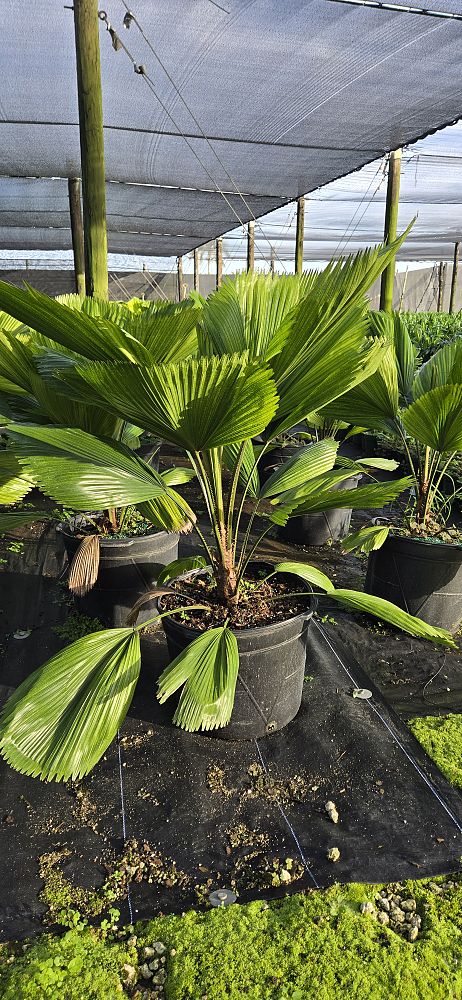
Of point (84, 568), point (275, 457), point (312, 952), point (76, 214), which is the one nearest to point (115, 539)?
point (84, 568)

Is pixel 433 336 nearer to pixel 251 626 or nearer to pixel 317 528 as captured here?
pixel 317 528

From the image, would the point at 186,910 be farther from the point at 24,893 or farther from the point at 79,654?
the point at 79,654

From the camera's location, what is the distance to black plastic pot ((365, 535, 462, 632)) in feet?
7.57

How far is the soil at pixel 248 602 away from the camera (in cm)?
177

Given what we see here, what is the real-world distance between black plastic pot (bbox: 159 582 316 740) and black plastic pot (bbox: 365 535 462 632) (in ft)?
2.25

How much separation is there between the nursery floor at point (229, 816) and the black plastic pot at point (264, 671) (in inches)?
1.9

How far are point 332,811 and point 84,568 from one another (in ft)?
2.95

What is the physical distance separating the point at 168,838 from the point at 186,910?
0.20 m

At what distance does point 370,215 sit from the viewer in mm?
10109

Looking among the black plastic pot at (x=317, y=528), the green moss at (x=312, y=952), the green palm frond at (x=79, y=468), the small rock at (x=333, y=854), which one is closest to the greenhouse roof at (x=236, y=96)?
the black plastic pot at (x=317, y=528)

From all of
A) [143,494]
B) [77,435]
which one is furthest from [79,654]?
[77,435]

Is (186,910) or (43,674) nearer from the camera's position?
(186,910)

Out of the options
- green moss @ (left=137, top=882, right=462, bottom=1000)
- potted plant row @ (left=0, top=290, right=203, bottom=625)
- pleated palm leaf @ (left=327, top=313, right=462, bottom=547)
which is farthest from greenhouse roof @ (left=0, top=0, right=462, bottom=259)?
green moss @ (left=137, top=882, right=462, bottom=1000)

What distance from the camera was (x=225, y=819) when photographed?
152 centimetres
